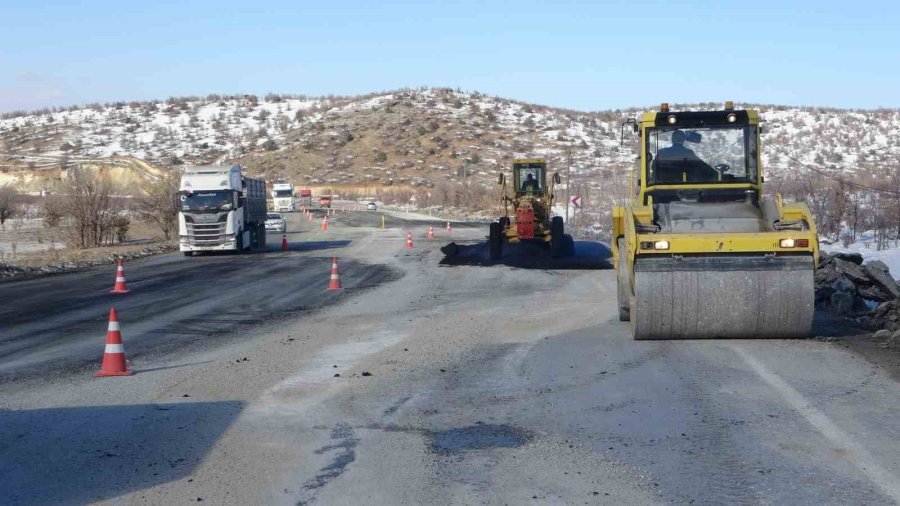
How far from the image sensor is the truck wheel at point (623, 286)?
46.5 ft

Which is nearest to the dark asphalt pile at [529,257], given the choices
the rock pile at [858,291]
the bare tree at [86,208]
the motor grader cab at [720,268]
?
the rock pile at [858,291]

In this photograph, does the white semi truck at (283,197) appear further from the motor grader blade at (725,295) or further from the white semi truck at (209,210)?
the motor grader blade at (725,295)

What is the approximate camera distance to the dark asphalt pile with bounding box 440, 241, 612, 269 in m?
28.3

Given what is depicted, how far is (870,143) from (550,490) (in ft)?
382

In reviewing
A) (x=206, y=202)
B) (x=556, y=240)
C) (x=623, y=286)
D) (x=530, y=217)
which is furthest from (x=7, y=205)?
(x=623, y=286)

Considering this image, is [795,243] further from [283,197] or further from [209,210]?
[283,197]

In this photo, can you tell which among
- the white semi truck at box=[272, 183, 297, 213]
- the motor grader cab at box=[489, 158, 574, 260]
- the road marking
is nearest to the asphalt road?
the road marking

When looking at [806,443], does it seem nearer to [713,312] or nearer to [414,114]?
[713,312]

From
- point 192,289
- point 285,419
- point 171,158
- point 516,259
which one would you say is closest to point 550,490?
point 285,419

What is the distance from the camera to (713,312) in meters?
12.4

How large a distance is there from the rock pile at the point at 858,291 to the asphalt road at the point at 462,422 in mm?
1617

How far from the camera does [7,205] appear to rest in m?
64.4

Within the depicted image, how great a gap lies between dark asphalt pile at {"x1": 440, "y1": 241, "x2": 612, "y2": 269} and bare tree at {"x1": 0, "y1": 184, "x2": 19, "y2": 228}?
40193 mm

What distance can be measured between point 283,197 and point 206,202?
4167 cm
